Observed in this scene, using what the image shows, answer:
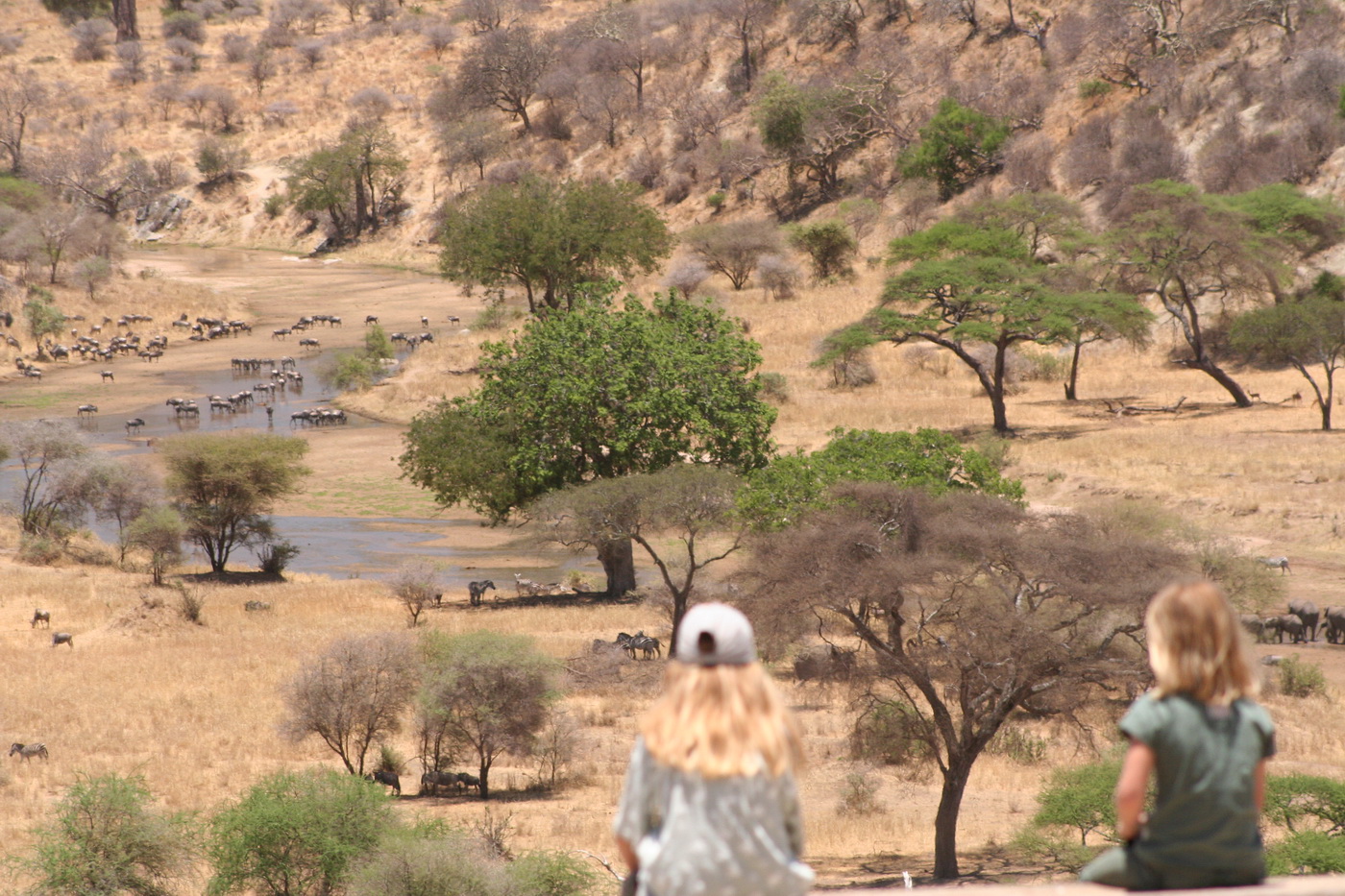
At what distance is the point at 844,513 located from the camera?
66.7ft

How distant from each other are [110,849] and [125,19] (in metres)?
150

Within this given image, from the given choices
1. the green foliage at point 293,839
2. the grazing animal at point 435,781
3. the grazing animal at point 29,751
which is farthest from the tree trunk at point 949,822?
the grazing animal at point 29,751

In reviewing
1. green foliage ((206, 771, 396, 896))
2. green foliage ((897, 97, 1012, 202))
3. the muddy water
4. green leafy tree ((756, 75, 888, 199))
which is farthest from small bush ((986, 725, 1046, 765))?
green leafy tree ((756, 75, 888, 199))

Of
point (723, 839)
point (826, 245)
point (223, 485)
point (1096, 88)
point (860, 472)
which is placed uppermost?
point (1096, 88)

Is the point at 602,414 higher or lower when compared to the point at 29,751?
higher

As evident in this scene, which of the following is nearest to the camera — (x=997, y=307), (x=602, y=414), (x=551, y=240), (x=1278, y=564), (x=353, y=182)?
(x=1278, y=564)

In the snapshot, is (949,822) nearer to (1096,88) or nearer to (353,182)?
(1096,88)

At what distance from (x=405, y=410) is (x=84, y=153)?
257 feet

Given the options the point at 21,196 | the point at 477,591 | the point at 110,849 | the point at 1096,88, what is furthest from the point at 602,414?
the point at 21,196

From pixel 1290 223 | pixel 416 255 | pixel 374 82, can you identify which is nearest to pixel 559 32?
pixel 374 82

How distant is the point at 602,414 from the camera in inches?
1277

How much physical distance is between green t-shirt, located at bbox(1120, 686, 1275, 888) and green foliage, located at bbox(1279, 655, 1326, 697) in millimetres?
22344

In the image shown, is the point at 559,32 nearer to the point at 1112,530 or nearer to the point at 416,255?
the point at 416,255

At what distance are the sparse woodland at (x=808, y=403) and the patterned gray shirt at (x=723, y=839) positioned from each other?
33.0ft
